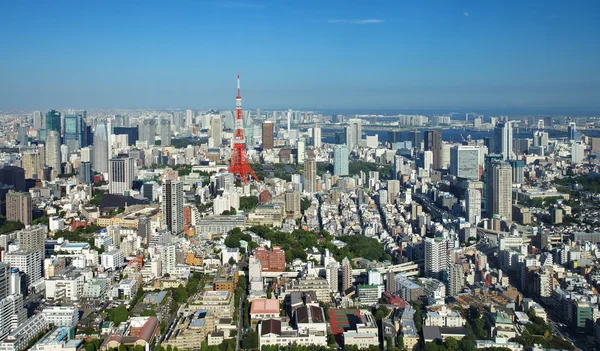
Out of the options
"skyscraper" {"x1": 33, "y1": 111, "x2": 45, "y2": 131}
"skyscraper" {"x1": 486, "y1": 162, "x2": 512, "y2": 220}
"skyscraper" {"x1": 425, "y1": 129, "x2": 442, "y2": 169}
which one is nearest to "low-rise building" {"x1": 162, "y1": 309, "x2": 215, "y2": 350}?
"skyscraper" {"x1": 486, "y1": 162, "x2": 512, "y2": 220}

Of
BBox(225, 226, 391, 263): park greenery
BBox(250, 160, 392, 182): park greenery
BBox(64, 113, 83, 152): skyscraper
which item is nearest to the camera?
BBox(225, 226, 391, 263): park greenery

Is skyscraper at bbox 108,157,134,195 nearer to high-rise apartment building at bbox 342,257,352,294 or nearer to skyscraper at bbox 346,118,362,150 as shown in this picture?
high-rise apartment building at bbox 342,257,352,294

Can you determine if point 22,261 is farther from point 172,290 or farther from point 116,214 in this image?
point 116,214

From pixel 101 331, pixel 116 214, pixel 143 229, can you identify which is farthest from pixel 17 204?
pixel 101 331

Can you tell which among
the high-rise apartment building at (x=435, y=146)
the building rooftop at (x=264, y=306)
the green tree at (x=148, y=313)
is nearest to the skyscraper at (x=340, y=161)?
the high-rise apartment building at (x=435, y=146)

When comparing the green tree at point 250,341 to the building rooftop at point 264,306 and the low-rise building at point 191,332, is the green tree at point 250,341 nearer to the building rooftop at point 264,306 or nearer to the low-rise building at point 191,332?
the low-rise building at point 191,332

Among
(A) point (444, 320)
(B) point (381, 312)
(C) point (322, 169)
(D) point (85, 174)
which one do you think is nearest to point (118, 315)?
(B) point (381, 312)
